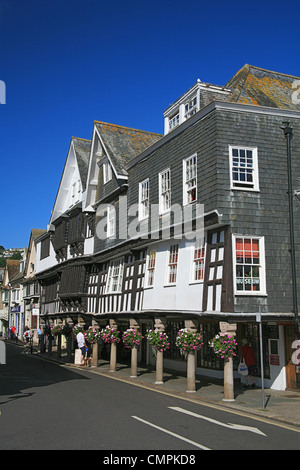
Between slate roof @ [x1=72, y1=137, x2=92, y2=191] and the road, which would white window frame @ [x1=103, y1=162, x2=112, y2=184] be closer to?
slate roof @ [x1=72, y1=137, x2=92, y2=191]

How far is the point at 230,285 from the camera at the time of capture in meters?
15.3

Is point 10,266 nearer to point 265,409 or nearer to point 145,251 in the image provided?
point 145,251

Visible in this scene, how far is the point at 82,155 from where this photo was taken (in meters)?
34.8

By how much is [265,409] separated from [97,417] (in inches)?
183

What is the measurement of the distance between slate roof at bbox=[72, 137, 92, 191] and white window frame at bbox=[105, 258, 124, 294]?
8.49 meters

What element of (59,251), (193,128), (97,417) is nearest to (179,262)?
(193,128)

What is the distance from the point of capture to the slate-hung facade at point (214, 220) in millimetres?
15688

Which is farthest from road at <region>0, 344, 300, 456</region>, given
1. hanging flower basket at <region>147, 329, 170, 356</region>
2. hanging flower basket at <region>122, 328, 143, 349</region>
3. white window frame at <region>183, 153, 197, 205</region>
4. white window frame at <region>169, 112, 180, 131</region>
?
white window frame at <region>169, 112, 180, 131</region>

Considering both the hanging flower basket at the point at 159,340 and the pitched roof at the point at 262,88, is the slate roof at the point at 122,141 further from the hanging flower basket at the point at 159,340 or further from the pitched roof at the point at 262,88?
the hanging flower basket at the point at 159,340

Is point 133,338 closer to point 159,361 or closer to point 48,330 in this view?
point 159,361

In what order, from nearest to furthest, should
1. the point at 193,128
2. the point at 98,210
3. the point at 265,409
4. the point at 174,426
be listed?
the point at 174,426
the point at 265,409
the point at 193,128
the point at 98,210

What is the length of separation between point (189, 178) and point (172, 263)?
3462 mm

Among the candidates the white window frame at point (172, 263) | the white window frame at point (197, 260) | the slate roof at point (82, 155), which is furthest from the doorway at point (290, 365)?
the slate roof at point (82, 155)

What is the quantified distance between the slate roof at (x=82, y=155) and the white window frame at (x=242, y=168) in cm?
1756
